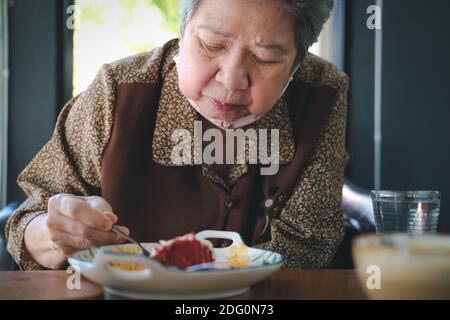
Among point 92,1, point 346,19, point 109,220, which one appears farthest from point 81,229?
point 346,19

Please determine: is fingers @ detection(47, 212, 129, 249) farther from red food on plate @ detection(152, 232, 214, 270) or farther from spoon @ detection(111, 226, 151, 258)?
red food on plate @ detection(152, 232, 214, 270)

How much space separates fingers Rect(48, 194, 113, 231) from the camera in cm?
103

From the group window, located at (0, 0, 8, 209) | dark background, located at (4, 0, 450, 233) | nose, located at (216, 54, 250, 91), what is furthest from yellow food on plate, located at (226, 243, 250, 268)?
dark background, located at (4, 0, 450, 233)

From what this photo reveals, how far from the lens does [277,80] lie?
1.53 meters

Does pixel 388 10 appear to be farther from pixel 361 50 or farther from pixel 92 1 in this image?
pixel 92 1

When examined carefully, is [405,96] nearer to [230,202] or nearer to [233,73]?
[230,202]

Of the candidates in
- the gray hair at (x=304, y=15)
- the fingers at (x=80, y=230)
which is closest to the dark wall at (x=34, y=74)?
the gray hair at (x=304, y=15)

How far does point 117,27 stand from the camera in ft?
9.50

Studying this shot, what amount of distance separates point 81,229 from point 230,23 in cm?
62

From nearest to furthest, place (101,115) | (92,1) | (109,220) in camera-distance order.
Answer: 1. (109,220)
2. (101,115)
3. (92,1)

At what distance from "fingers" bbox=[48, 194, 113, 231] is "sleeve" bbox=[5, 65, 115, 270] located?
0.51 m

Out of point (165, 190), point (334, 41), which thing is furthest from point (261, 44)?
point (334, 41)

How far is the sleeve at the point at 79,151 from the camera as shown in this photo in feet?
5.25

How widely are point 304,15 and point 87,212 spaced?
78 centimetres
